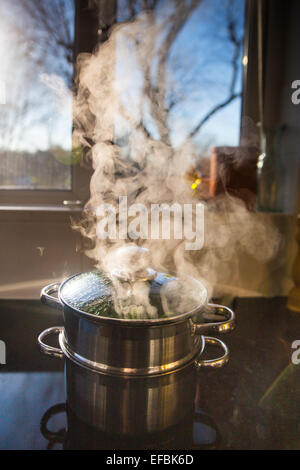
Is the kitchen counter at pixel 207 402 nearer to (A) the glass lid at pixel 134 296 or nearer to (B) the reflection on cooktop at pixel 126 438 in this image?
(B) the reflection on cooktop at pixel 126 438

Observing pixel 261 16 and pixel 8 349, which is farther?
pixel 261 16

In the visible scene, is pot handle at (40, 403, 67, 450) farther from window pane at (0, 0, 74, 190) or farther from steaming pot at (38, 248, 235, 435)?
window pane at (0, 0, 74, 190)

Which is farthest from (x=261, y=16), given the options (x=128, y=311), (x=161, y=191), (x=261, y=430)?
(x=261, y=430)

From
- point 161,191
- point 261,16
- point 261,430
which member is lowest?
point 261,430

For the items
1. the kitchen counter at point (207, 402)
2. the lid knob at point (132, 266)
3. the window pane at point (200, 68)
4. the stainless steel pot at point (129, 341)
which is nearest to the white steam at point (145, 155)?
the window pane at point (200, 68)

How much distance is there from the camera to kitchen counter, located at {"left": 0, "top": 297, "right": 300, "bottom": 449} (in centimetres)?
61

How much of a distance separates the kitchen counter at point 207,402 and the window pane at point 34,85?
871 millimetres

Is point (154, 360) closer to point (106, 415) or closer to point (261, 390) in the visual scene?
point (106, 415)

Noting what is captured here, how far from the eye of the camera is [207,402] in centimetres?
74

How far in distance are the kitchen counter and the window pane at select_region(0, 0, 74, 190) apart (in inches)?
34.3

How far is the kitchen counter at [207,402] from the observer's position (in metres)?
0.61

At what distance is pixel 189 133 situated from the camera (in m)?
1.67

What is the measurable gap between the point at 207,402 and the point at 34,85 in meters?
1.59

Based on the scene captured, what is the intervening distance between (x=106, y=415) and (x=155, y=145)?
130 cm
